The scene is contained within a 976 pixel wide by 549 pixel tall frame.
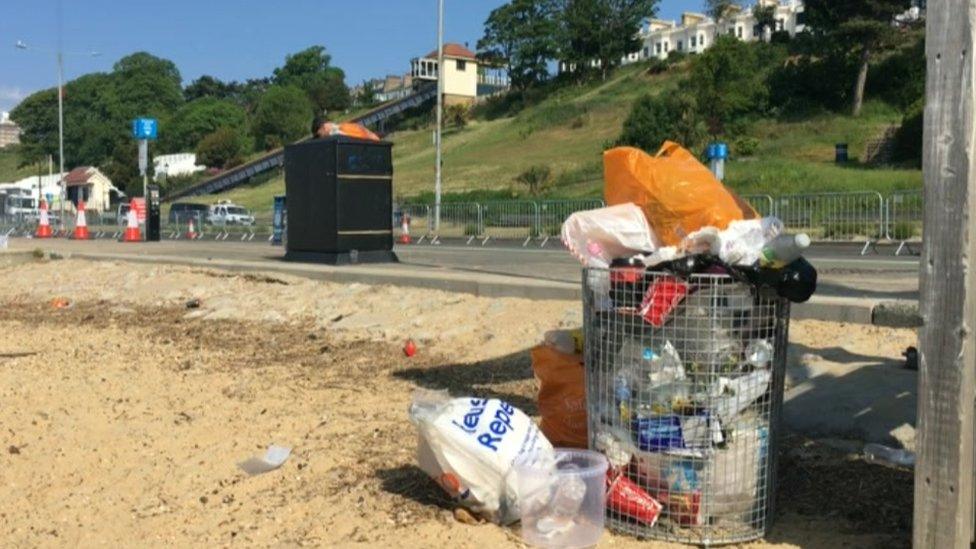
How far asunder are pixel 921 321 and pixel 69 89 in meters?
151

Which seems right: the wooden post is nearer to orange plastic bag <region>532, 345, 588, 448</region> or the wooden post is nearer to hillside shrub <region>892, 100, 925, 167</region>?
orange plastic bag <region>532, 345, 588, 448</region>

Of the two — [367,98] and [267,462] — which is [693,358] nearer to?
[267,462]

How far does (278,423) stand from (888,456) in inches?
128

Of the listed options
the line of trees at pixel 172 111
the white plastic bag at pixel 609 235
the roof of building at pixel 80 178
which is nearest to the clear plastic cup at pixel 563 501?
the white plastic bag at pixel 609 235

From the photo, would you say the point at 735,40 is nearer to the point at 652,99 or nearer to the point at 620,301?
the point at 652,99

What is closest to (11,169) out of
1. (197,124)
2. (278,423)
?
(197,124)

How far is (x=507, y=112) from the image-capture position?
98438 mm

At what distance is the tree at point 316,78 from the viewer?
122 m

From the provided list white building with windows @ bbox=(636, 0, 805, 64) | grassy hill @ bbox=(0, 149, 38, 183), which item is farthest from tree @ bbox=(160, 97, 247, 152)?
white building with windows @ bbox=(636, 0, 805, 64)

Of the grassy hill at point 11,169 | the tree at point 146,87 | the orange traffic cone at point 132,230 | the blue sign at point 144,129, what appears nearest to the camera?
the blue sign at point 144,129

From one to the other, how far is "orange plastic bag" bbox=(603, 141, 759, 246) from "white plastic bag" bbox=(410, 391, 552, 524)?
3.17 ft

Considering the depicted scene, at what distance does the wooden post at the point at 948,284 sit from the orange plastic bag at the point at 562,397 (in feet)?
5.49

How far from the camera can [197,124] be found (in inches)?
4616

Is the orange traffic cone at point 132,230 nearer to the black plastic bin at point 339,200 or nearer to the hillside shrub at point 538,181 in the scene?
the black plastic bin at point 339,200
